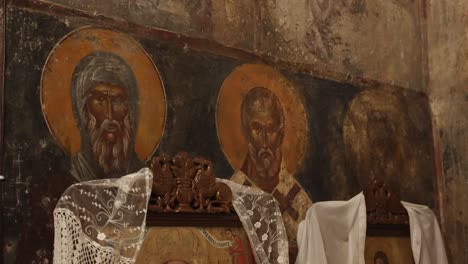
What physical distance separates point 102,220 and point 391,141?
355cm

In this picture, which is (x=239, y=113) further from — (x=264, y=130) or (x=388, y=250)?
(x=388, y=250)

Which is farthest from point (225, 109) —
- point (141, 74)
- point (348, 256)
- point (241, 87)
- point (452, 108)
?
point (452, 108)

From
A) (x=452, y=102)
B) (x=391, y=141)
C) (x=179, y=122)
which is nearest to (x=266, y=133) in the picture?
(x=179, y=122)

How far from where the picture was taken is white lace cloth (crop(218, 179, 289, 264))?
528cm

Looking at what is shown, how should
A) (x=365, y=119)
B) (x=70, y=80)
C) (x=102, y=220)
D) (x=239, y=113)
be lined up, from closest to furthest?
(x=102, y=220) → (x=70, y=80) → (x=239, y=113) → (x=365, y=119)

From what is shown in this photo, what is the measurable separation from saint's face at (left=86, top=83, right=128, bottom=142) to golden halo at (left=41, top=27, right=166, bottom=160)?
0.50 ft

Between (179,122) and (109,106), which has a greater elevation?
(109,106)

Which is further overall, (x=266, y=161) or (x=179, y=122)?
(x=266, y=161)

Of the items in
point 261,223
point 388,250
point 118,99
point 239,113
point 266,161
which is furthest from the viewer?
point 388,250

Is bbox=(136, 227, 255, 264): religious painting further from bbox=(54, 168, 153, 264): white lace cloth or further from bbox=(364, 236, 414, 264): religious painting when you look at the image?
bbox=(364, 236, 414, 264): religious painting

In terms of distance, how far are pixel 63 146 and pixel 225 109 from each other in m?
1.51

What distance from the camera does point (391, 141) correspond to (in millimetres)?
7039

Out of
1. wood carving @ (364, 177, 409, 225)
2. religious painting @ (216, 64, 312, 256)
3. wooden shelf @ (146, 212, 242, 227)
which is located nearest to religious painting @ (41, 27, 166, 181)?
wooden shelf @ (146, 212, 242, 227)

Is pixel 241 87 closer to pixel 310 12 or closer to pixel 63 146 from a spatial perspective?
pixel 310 12
